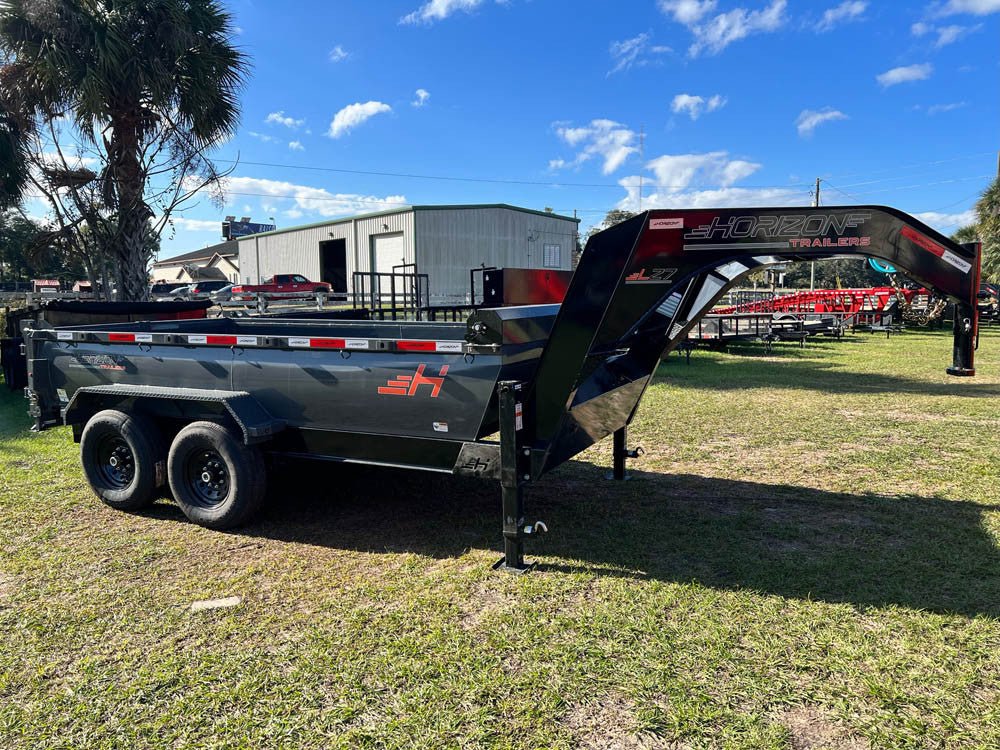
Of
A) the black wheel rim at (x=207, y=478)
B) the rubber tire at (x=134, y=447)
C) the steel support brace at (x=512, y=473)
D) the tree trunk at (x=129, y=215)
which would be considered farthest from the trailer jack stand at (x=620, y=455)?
the tree trunk at (x=129, y=215)

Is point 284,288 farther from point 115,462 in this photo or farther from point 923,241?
point 923,241

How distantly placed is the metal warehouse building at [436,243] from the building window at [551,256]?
50mm

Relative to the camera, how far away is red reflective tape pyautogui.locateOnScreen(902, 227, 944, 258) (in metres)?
3.84

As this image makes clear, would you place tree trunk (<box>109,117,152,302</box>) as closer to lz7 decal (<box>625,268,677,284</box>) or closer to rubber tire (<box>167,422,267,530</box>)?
rubber tire (<box>167,422,267,530</box>)

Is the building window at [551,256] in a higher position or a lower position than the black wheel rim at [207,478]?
higher

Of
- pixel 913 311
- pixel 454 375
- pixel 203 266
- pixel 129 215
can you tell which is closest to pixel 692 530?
pixel 454 375

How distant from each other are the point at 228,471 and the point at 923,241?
4.50 meters

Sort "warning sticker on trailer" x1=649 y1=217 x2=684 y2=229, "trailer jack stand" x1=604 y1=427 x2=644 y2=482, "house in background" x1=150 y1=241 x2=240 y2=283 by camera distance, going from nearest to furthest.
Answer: "warning sticker on trailer" x1=649 y1=217 x2=684 y2=229, "trailer jack stand" x1=604 y1=427 x2=644 y2=482, "house in background" x1=150 y1=241 x2=240 y2=283

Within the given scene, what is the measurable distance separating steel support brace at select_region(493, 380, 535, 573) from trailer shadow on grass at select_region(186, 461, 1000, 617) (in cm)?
21

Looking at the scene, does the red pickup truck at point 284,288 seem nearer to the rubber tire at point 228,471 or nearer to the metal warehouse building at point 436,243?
the metal warehouse building at point 436,243

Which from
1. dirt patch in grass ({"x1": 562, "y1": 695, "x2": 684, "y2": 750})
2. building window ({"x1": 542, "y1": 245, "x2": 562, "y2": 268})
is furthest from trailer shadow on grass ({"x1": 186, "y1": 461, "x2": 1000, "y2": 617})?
building window ({"x1": 542, "y1": 245, "x2": 562, "y2": 268})

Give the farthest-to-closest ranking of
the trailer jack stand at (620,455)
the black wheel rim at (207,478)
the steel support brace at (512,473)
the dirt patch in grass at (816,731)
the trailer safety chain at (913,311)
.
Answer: the trailer safety chain at (913,311)
the trailer jack stand at (620,455)
the black wheel rim at (207,478)
the steel support brace at (512,473)
the dirt patch in grass at (816,731)

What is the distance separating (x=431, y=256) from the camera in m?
29.8

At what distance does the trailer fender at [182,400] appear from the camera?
457 cm
